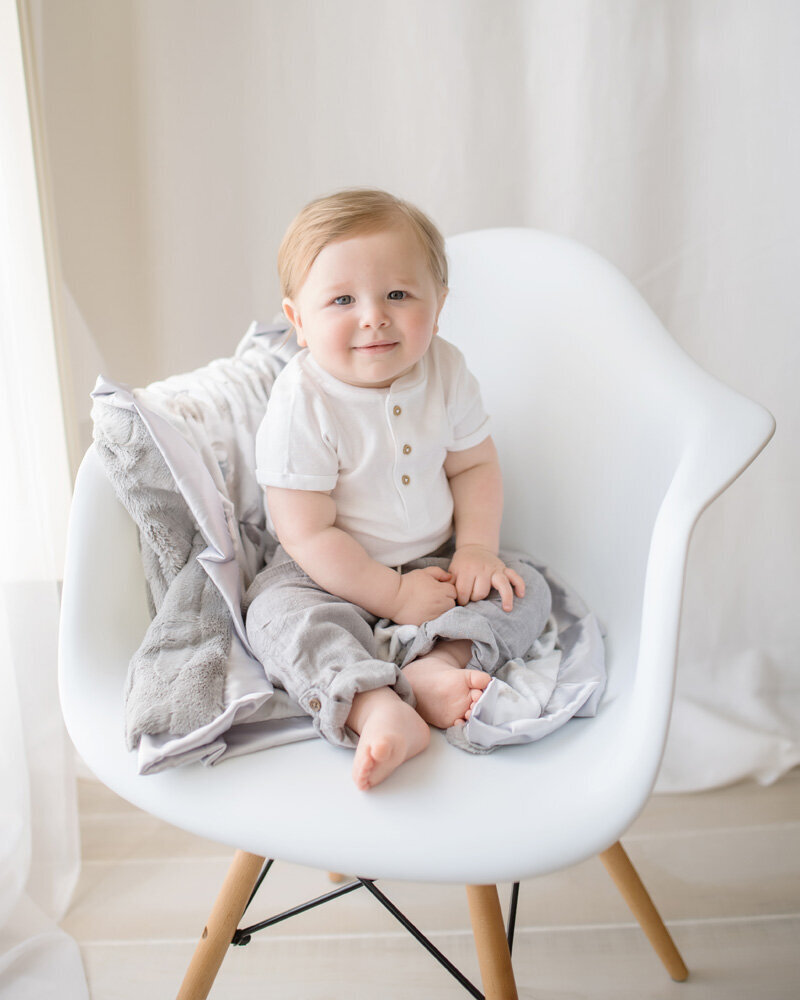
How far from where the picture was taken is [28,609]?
121cm

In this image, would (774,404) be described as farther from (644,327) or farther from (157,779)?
(157,779)

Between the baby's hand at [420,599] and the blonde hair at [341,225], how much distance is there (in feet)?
1.03

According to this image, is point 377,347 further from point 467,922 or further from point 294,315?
point 467,922

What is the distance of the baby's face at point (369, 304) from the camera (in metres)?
0.86

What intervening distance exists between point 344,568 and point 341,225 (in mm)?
332

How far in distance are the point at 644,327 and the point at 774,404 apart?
0.58m

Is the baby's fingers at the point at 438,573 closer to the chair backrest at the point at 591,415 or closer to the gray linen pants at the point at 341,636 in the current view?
the gray linen pants at the point at 341,636

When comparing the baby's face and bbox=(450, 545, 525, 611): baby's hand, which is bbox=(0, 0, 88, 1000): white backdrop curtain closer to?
the baby's face

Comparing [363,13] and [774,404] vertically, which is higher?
[363,13]

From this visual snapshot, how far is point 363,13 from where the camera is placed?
1305mm

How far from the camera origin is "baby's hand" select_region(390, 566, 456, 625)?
2.93 feet

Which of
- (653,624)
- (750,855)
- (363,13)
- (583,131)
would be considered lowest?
(750,855)

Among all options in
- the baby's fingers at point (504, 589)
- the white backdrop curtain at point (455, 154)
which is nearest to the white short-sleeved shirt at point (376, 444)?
the baby's fingers at point (504, 589)

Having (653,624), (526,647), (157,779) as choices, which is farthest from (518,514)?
(157,779)
